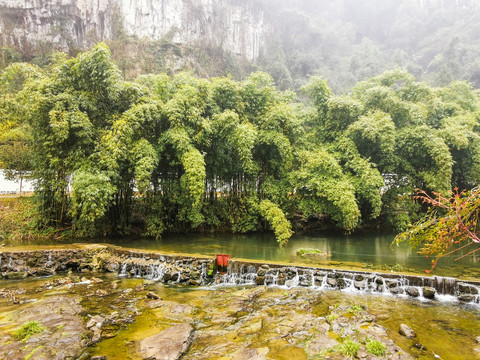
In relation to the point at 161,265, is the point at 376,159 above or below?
above

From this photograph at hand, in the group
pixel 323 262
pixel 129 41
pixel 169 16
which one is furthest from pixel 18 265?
pixel 169 16

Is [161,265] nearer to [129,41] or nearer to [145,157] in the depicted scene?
[145,157]

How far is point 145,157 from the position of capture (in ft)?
33.9

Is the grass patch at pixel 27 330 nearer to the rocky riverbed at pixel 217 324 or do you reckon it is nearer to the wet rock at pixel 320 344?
the rocky riverbed at pixel 217 324

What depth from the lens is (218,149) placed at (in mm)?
12797

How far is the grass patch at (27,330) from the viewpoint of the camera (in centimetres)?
423

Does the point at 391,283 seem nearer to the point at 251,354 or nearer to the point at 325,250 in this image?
the point at 325,250

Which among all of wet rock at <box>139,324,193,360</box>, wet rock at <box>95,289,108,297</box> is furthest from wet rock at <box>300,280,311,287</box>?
wet rock at <box>95,289,108,297</box>

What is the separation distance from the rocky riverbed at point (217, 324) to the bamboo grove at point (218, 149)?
4407mm

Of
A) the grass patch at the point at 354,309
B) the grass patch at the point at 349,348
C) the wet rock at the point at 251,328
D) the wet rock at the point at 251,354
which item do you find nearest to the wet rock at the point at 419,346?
the grass patch at the point at 349,348

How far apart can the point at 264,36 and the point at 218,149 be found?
6059 cm

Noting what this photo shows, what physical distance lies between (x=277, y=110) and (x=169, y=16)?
49.2 metres

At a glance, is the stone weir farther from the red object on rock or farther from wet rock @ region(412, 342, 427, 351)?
wet rock @ region(412, 342, 427, 351)

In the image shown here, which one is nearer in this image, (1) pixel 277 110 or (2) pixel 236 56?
(1) pixel 277 110
